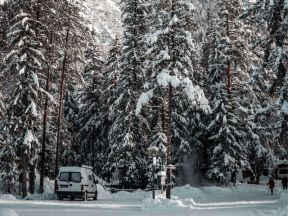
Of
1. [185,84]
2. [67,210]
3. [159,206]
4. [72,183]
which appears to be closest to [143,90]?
[185,84]

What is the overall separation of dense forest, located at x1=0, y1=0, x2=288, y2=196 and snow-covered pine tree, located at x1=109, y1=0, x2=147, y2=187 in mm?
95

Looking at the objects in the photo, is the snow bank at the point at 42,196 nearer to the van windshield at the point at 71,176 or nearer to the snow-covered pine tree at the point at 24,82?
the snow-covered pine tree at the point at 24,82

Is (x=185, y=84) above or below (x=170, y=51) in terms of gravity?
below

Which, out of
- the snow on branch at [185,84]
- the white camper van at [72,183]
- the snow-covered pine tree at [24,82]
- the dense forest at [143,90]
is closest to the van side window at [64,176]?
the white camper van at [72,183]

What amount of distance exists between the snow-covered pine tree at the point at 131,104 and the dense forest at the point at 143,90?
10 centimetres

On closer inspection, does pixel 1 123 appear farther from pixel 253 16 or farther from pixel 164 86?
pixel 253 16

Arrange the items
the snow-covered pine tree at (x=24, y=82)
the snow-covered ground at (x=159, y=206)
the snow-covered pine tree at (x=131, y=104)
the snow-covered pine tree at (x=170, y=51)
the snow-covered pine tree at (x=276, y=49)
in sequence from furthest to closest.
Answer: the snow-covered pine tree at (x=131, y=104) → the snow-covered pine tree at (x=24, y=82) → the snow-covered pine tree at (x=170, y=51) → the snow-covered pine tree at (x=276, y=49) → the snow-covered ground at (x=159, y=206)

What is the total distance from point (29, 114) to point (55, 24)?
300 inches

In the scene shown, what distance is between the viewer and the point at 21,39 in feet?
106

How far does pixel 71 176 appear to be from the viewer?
2952 centimetres

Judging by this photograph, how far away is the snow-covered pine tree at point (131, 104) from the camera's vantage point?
1634 inches

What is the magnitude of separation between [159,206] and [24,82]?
14856mm

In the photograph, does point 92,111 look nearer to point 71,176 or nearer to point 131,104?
point 131,104

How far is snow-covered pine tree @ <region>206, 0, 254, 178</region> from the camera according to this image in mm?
45281
